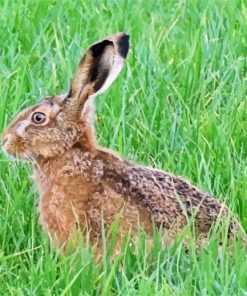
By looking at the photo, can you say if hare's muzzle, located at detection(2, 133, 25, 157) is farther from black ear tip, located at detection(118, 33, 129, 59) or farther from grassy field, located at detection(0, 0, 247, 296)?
black ear tip, located at detection(118, 33, 129, 59)

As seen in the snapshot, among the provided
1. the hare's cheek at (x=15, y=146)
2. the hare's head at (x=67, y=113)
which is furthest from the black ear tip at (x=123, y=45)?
the hare's cheek at (x=15, y=146)

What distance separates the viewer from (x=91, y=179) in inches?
185

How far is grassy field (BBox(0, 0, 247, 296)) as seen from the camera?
14.3 ft

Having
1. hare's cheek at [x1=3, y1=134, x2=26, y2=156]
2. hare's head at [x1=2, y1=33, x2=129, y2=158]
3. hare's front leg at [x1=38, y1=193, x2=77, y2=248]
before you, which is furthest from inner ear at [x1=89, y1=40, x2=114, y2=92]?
hare's front leg at [x1=38, y1=193, x2=77, y2=248]

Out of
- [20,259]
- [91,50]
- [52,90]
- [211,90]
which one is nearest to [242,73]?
[211,90]

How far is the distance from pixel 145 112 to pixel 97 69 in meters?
0.97

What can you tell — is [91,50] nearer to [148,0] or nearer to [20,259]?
[20,259]

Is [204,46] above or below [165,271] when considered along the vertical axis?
above

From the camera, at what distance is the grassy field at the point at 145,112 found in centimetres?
435

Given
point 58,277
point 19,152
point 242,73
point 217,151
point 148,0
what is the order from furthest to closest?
point 148,0
point 242,73
point 217,151
point 19,152
point 58,277

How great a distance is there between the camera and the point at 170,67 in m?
6.44

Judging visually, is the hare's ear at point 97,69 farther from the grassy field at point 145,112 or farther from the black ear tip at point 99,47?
the grassy field at point 145,112

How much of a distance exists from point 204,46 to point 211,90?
1.33 ft

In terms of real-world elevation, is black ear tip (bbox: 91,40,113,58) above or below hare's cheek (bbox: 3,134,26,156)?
above
